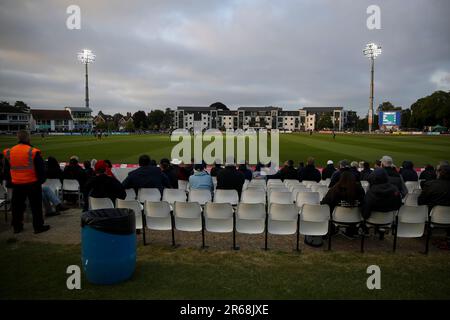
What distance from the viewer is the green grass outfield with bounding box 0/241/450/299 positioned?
4.18m

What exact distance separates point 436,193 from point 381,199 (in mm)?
1280

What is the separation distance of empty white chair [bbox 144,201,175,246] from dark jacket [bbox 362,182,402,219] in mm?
3795

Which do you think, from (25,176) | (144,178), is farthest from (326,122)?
(25,176)

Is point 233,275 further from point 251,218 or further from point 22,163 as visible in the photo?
point 22,163

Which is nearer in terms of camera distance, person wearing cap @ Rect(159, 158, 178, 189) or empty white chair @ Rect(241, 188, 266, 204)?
empty white chair @ Rect(241, 188, 266, 204)

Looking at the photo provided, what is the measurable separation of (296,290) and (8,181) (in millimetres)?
7768

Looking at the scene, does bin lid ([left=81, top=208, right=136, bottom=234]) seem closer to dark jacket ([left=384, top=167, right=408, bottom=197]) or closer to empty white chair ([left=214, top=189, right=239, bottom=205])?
empty white chair ([left=214, top=189, right=239, bottom=205])

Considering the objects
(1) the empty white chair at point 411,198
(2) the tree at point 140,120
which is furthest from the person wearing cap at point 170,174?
(2) the tree at point 140,120

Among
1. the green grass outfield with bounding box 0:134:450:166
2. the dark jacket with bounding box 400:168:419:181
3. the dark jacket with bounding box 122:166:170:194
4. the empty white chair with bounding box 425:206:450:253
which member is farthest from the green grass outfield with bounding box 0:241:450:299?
the green grass outfield with bounding box 0:134:450:166

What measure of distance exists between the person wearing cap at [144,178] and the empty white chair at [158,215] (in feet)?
4.36
